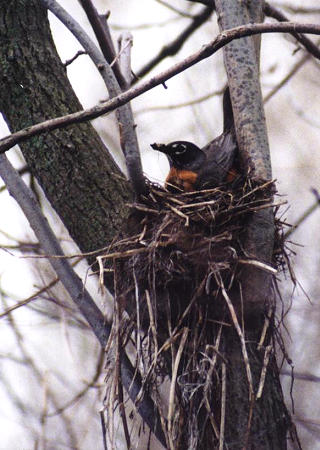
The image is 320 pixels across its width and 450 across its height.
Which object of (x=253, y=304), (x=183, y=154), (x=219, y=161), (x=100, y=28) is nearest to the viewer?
(x=253, y=304)

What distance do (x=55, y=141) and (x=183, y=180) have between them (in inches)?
28.8

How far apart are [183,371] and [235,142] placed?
107 cm

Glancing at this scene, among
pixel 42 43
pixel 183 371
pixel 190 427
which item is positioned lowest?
pixel 190 427

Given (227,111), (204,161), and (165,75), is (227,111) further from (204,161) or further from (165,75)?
(165,75)

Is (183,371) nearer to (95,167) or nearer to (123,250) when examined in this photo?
(123,250)

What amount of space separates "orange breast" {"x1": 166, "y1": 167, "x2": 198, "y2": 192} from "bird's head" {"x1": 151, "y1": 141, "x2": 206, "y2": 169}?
5cm

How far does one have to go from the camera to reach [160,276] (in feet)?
7.81

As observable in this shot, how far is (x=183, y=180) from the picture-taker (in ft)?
10.2

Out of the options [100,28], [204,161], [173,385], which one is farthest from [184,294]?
[100,28]

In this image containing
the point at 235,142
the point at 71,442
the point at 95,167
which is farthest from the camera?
the point at 71,442

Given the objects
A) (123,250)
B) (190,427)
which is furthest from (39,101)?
(190,427)

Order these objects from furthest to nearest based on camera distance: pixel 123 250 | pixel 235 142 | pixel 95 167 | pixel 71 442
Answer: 1. pixel 71 442
2. pixel 235 142
3. pixel 95 167
4. pixel 123 250

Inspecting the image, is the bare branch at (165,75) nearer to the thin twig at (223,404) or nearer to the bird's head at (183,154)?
the thin twig at (223,404)

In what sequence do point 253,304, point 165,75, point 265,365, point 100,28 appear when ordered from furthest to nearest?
1. point 100,28
2. point 253,304
3. point 265,365
4. point 165,75
